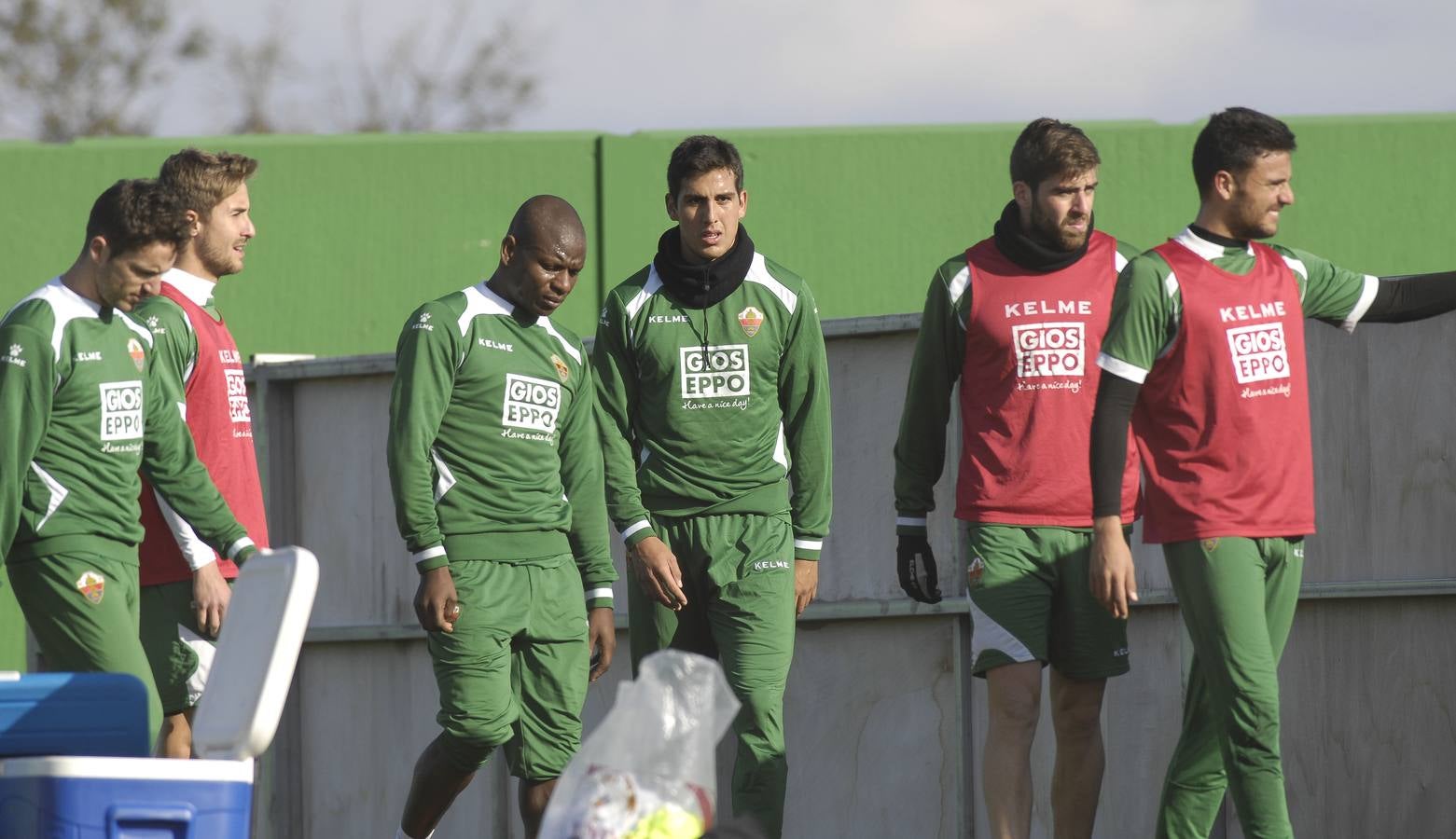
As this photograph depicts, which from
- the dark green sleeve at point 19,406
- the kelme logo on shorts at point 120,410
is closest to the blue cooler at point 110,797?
the dark green sleeve at point 19,406

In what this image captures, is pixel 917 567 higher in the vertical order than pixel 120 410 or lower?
lower

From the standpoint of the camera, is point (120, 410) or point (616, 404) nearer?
point (120, 410)

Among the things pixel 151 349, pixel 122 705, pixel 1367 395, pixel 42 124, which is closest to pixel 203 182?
pixel 151 349

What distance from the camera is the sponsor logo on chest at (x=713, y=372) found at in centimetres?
671

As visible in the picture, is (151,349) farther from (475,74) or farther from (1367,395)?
(475,74)

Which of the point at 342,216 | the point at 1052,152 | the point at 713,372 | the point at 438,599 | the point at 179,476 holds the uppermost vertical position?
the point at 342,216

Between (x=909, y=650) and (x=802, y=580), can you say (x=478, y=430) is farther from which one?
(x=909, y=650)

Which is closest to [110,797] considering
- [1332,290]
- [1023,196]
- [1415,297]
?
[1023,196]

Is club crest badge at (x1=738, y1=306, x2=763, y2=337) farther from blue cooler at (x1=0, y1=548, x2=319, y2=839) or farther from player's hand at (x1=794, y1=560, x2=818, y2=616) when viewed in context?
blue cooler at (x1=0, y1=548, x2=319, y2=839)

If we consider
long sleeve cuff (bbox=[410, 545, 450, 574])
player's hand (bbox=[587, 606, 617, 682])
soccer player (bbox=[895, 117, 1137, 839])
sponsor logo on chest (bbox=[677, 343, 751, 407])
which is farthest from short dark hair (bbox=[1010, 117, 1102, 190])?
long sleeve cuff (bbox=[410, 545, 450, 574])

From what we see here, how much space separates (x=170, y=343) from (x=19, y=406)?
3.03ft

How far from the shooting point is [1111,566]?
19.2 feet

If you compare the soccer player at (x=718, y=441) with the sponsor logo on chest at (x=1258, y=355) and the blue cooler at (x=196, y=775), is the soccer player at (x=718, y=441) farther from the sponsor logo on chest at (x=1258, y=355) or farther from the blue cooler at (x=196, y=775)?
the blue cooler at (x=196, y=775)

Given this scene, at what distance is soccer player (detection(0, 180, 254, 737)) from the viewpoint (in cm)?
570
